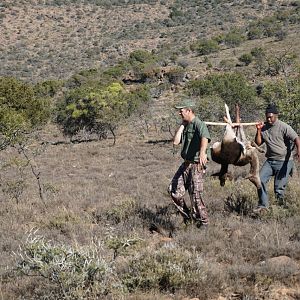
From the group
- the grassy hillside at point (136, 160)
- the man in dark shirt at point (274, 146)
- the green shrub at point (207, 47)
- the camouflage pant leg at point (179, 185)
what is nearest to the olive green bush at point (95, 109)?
the grassy hillside at point (136, 160)

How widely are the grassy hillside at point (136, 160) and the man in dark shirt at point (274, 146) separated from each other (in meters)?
0.36

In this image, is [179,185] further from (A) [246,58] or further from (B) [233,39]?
(B) [233,39]

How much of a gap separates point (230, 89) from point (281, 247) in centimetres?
2345

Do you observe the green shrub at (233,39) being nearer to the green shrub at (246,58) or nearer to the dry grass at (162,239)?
the green shrub at (246,58)

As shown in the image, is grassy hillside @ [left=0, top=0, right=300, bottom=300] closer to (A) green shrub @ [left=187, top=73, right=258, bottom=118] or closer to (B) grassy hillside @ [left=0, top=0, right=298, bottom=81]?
(A) green shrub @ [left=187, top=73, right=258, bottom=118]

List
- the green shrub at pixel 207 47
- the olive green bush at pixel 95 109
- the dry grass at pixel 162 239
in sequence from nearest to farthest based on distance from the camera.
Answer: the dry grass at pixel 162 239 < the olive green bush at pixel 95 109 < the green shrub at pixel 207 47

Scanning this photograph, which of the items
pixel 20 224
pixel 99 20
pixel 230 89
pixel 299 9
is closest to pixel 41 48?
pixel 99 20

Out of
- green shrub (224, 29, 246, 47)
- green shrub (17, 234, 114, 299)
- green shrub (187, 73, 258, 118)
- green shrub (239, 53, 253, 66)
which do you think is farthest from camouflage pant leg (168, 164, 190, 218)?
green shrub (224, 29, 246, 47)

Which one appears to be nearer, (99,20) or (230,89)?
(230,89)

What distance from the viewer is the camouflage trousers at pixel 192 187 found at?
5926 millimetres

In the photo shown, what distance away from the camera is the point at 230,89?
2791cm

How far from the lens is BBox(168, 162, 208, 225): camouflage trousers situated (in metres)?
5.93

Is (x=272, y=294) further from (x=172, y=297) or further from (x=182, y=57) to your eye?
(x=182, y=57)

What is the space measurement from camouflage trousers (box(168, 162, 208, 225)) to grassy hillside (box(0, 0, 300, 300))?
213 millimetres
